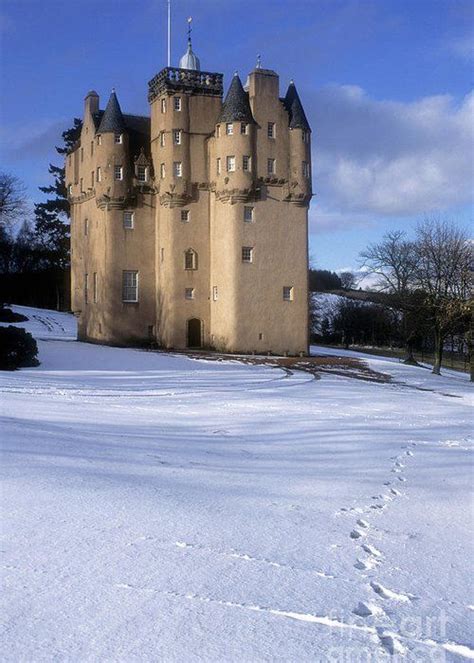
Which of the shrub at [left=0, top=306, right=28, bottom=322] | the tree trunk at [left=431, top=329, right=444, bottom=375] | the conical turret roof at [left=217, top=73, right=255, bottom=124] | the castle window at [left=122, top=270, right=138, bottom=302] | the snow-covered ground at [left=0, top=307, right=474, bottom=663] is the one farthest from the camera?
the shrub at [left=0, top=306, right=28, bottom=322]

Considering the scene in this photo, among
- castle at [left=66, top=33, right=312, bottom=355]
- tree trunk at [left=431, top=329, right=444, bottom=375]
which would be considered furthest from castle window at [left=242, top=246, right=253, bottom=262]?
tree trunk at [left=431, top=329, right=444, bottom=375]

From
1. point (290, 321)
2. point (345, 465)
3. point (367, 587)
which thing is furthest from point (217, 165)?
point (367, 587)

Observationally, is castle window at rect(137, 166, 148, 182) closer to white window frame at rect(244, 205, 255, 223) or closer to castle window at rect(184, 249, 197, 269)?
castle window at rect(184, 249, 197, 269)

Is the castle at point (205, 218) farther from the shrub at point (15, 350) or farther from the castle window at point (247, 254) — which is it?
the shrub at point (15, 350)

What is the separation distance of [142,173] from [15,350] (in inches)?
900

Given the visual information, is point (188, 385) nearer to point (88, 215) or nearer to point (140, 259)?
point (140, 259)

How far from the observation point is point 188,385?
2220 cm

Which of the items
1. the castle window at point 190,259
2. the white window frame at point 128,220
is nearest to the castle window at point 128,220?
the white window frame at point 128,220

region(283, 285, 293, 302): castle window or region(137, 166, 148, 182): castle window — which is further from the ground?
region(137, 166, 148, 182): castle window

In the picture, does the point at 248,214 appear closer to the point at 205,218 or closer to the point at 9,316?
the point at 205,218

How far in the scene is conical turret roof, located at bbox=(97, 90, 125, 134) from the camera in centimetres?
4534

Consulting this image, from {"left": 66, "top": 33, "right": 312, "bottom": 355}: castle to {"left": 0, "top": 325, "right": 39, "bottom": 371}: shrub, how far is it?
17056 millimetres

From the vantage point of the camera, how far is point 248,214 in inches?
1677

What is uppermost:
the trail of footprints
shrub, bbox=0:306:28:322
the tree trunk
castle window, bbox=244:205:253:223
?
castle window, bbox=244:205:253:223
